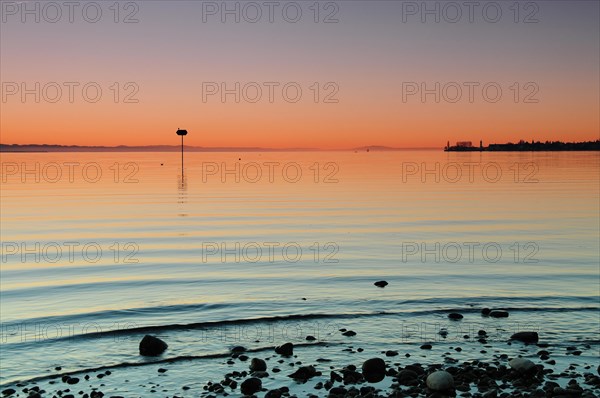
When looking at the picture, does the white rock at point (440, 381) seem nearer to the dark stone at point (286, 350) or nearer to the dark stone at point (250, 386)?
the dark stone at point (250, 386)

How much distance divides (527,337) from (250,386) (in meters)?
7.04

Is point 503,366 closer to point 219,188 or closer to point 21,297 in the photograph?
point 21,297

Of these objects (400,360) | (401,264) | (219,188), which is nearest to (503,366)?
(400,360)

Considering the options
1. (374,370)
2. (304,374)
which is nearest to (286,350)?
(304,374)

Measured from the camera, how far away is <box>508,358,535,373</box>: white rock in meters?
12.4

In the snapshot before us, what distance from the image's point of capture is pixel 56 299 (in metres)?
20.8

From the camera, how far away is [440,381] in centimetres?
1154

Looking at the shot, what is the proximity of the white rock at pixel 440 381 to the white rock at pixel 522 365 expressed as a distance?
5.41ft

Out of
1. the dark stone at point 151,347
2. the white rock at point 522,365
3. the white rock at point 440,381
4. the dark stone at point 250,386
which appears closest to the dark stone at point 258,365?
the dark stone at point 250,386

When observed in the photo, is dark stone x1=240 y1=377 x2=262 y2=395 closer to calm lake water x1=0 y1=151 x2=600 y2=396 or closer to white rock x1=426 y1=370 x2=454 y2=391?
calm lake water x1=0 y1=151 x2=600 y2=396

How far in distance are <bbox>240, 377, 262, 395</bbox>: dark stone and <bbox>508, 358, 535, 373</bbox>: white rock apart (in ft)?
15.9

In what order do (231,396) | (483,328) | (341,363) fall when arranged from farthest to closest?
1. (483,328)
2. (341,363)
3. (231,396)

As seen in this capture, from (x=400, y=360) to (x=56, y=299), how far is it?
39.4 feet

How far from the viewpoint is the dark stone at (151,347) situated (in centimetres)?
1449
